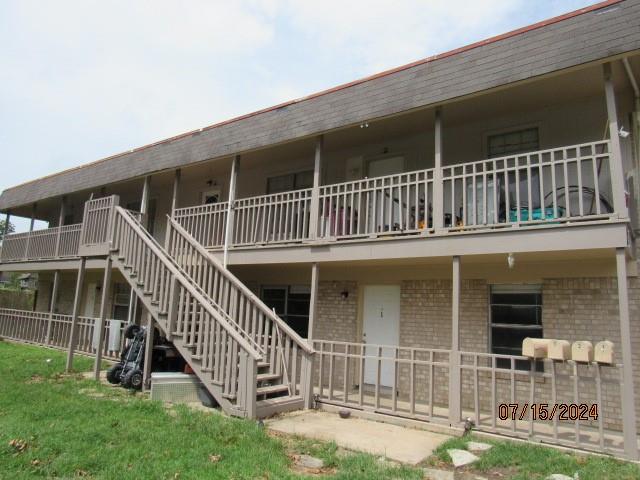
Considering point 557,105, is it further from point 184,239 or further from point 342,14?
point 184,239

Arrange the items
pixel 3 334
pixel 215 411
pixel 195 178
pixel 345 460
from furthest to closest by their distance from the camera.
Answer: pixel 3 334
pixel 195 178
pixel 215 411
pixel 345 460

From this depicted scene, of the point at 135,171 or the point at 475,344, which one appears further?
the point at 135,171

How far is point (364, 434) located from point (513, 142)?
18.9 ft

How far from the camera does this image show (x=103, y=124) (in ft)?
55.9

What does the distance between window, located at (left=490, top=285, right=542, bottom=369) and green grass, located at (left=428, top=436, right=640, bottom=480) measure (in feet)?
8.21

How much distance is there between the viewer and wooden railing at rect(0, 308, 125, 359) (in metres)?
10.9

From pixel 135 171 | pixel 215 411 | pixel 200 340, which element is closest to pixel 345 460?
pixel 215 411

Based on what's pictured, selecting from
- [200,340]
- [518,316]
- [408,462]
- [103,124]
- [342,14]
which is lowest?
[408,462]

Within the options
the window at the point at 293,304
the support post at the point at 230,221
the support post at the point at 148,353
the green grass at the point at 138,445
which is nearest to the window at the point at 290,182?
the support post at the point at 230,221

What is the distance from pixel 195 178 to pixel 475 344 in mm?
9585

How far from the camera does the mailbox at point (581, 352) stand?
539 centimetres

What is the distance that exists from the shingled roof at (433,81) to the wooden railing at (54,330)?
4338 mm

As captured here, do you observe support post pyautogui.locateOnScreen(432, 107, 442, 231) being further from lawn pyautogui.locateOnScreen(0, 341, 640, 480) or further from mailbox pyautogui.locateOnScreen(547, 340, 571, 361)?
lawn pyautogui.locateOnScreen(0, 341, 640, 480)

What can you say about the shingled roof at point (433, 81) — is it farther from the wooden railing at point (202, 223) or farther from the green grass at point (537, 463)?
the green grass at point (537, 463)
